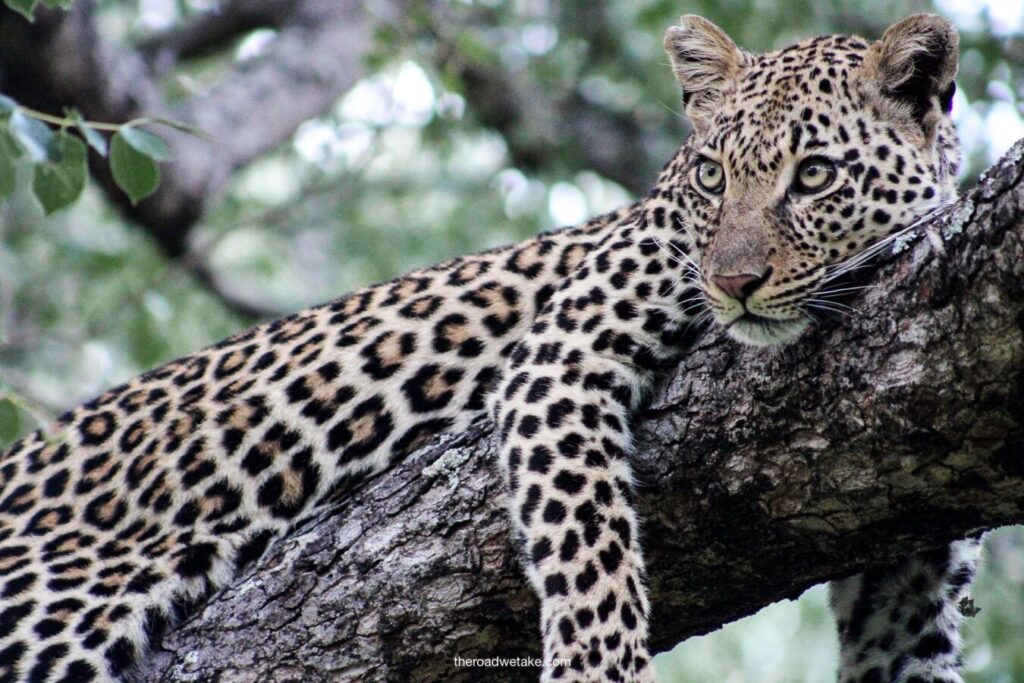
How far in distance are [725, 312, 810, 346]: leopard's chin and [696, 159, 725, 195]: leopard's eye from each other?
92 cm

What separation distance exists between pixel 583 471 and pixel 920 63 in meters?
2.21

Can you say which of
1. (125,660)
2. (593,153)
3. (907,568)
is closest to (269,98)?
(593,153)

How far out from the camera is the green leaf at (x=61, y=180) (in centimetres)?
538

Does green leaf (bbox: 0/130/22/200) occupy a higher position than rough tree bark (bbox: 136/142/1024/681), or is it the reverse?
green leaf (bbox: 0/130/22/200)

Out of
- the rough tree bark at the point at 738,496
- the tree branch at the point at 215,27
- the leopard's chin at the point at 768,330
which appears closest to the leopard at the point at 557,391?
the leopard's chin at the point at 768,330

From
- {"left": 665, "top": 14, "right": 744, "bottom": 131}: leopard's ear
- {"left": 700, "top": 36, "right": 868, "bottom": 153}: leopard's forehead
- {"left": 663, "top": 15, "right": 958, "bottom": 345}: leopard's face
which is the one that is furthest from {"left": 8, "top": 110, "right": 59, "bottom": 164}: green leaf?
{"left": 665, "top": 14, "right": 744, "bottom": 131}: leopard's ear

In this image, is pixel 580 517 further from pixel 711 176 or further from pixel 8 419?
pixel 8 419

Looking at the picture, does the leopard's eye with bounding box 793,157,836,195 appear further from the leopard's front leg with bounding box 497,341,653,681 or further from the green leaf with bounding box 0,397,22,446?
the green leaf with bounding box 0,397,22,446

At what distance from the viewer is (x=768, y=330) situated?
509 cm

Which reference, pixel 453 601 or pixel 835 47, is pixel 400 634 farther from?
pixel 835 47

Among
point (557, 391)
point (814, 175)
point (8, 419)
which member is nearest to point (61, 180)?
point (8, 419)

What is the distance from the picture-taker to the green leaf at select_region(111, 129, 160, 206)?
5.52 m

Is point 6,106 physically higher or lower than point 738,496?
higher

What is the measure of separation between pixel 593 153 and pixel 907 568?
887 cm
